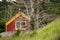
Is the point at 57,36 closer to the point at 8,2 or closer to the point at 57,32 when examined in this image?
the point at 57,32

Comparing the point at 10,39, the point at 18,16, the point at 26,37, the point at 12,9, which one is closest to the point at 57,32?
the point at 26,37

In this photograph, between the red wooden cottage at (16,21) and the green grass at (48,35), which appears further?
the red wooden cottage at (16,21)

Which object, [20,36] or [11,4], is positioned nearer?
[20,36]

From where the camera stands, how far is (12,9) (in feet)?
92.7

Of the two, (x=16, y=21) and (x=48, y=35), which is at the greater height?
(x=48, y=35)

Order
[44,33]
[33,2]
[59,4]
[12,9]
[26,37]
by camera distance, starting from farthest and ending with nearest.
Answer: [59,4], [12,9], [33,2], [26,37], [44,33]

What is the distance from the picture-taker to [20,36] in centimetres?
423

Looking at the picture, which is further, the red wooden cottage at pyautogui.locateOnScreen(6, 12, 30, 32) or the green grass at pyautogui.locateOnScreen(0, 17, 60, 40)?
the red wooden cottage at pyautogui.locateOnScreen(6, 12, 30, 32)

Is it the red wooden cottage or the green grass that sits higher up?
the green grass

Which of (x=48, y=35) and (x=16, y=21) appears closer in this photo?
(x=48, y=35)

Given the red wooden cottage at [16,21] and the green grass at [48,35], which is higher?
the green grass at [48,35]

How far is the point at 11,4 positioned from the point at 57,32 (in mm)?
27549

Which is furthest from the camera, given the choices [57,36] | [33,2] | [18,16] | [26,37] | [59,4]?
[59,4]

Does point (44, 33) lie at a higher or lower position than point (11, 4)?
higher
